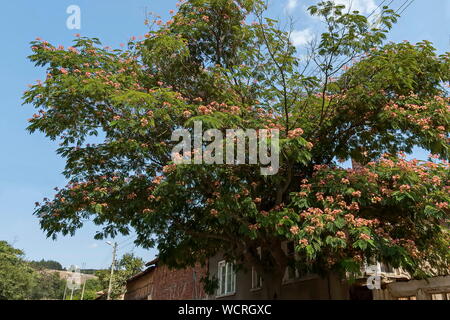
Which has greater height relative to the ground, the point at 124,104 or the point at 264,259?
the point at 124,104

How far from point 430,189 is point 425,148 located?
166cm

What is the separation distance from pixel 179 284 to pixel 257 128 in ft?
58.4

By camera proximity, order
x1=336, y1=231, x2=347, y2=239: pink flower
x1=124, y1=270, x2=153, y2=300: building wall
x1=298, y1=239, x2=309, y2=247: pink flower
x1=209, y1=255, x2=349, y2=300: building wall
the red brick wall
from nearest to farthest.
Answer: x1=298, y1=239, x2=309, y2=247: pink flower, x1=336, y1=231, x2=347, y2=239: pink flower, x1=209, y1=255, x2=349, y2=300: building wall, the red brick wall, x1=124, y1=270, x2=153, y2=300: building wall

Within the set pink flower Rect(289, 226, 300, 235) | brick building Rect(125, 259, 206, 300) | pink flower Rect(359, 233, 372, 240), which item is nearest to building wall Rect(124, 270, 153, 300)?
brick building Rect(125, 259, 206, 300)

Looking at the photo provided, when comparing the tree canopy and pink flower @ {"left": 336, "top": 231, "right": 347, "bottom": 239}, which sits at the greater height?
the tree canopy

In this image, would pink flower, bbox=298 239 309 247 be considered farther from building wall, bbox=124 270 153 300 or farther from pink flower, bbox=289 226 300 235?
building wall, bbox=124 270 153 300

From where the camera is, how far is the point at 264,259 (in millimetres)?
12117

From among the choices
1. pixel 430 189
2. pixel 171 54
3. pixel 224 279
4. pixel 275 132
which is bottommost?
pixel 224 279

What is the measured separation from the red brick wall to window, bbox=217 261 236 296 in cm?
109

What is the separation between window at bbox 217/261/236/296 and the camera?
18.2 m

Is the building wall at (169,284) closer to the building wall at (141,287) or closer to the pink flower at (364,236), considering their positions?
the building wall at (141,287)
